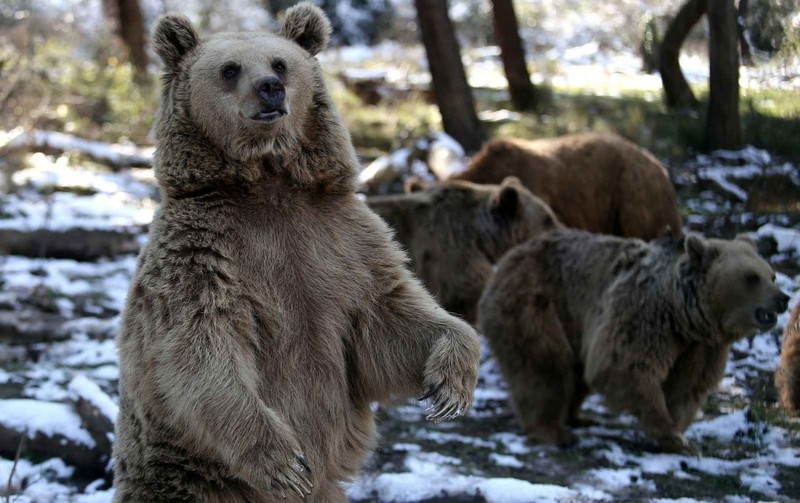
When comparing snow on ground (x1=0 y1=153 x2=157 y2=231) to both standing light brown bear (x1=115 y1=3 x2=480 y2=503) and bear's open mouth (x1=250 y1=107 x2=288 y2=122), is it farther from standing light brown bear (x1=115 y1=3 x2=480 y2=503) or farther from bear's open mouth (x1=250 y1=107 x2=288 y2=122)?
bear's open mouth (x1=250 y1=107 x2=288 y2=122)

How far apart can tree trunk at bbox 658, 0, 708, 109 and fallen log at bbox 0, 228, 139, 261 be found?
7.49m

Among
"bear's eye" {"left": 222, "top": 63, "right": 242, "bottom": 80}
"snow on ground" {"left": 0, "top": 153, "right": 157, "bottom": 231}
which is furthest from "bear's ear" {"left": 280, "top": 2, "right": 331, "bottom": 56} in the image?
"snow on ground" {"left": 0, "top": 153, "right": 157, "bottom": 231}

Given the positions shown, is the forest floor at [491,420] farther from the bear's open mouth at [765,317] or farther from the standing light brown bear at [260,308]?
the standing light brown bear at [260,308]

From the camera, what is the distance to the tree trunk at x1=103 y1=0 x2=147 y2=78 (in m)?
19.7

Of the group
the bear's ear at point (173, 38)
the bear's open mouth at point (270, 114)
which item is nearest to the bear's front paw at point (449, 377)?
the bear's open mouth at point (270, 114)

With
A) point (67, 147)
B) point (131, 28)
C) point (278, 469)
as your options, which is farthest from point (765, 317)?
point (131, 28)

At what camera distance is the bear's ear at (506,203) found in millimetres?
8859

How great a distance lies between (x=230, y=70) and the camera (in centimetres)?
396

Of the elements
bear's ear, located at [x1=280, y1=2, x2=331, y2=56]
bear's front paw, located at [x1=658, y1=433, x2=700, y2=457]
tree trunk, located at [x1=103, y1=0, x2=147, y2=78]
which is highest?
tree trunk, located at [x1=103, y1=0, x2=147, y2=78]

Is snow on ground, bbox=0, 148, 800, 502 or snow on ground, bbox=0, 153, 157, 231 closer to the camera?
snow on ground, bbox=0, 148, 800, 502

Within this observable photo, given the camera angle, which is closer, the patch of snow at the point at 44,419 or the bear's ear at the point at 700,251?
the patch of snow at the point at 44,419

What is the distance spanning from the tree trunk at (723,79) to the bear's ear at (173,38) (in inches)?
245

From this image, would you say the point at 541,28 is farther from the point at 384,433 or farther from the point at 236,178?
the point at 236,178

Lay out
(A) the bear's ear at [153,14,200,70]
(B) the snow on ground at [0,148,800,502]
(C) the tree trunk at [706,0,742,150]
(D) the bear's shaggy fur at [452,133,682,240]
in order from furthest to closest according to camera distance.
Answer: (D) the bear's shaggy fur at [452,133,682,240] < (C) the tree trunk at [706,0,742,150] < (B) the snow on ground at [0,148,800,502] < (A) the bear's ear at [153,14,200,70]
